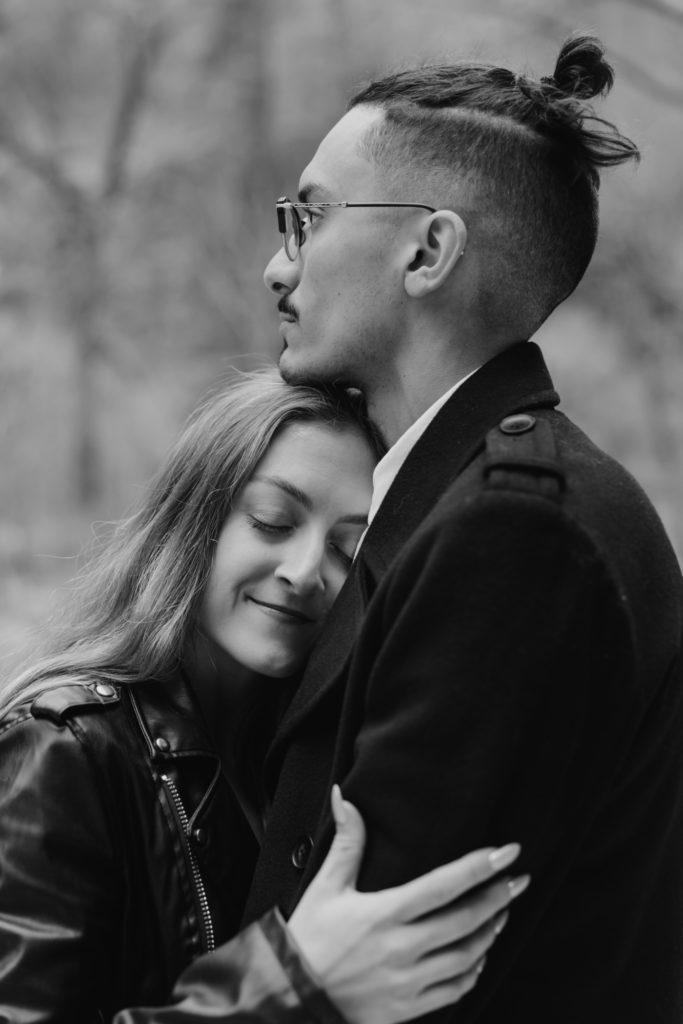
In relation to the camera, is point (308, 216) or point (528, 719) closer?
point (528, 719)

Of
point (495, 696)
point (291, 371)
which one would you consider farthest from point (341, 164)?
point (495, 696)

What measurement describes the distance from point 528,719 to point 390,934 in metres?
0.29

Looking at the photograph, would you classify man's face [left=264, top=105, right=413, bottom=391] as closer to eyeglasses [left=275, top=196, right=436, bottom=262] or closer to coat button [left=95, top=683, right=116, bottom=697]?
eyeglasses [left=275, top=196, right=436, bottom=262]

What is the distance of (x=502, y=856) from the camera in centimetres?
142

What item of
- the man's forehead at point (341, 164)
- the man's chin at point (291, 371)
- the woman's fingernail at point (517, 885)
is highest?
the man's forehead at point (341, 164)

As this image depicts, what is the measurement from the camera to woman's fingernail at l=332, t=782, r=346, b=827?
146 cm

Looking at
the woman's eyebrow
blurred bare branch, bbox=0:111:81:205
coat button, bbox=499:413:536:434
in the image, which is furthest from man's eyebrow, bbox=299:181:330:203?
blurred bare branch, bbox=0:111:81:205

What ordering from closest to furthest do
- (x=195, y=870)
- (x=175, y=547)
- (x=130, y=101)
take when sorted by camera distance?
1. (x=195, y=870)
2. (x=175, y=547)
3. (x=130, y=101)

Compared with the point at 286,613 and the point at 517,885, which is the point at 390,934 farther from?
the point at 286,613

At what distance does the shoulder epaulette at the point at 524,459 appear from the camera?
1453mm

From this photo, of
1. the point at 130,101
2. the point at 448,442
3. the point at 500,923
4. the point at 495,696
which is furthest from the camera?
the point at 130,101

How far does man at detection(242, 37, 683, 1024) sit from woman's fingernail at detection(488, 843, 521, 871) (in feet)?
0.07

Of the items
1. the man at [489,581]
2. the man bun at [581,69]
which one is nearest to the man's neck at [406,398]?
the man at [489,581]

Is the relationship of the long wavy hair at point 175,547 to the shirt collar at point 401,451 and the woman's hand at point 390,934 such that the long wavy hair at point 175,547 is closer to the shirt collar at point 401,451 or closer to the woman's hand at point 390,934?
the shirt collar at point 401,451
